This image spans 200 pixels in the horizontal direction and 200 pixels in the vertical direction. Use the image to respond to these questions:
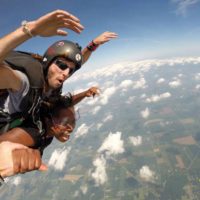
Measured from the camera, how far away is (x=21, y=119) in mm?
2455

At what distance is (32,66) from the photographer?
84.4 inches

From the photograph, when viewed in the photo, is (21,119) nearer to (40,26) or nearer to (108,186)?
(40,26)

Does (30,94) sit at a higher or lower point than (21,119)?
higher

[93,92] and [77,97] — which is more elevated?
[93,92]

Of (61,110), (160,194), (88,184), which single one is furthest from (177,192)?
(61,110)

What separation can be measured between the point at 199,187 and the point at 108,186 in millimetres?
62280

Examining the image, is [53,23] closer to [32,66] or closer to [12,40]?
[12,40]

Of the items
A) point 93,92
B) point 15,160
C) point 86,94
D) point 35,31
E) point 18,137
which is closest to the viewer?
point 15,160

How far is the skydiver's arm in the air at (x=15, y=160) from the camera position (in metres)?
1.29

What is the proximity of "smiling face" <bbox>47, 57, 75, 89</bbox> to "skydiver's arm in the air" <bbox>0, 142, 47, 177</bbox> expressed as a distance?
1308 mm

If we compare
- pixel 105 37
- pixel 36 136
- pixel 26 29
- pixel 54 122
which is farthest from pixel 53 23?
pixel 105 37

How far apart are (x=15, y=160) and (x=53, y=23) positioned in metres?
1.04

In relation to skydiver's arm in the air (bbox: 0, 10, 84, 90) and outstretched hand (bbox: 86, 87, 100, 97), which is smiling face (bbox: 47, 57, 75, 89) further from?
skydiver's arm in the air (bbox: 0, 10, 84, 90)

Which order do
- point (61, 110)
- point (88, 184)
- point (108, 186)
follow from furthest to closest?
point (88, 184) < point (108, 186) < point (61, 110)
